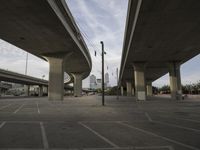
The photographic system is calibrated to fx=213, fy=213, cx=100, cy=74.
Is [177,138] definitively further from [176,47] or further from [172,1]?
[176,47]

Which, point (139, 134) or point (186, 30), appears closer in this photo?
point (139, 134)

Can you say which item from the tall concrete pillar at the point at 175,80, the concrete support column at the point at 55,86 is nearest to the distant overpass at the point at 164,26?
the tall concrete pillar at the point at 175,80

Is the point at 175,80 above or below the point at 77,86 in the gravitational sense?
below

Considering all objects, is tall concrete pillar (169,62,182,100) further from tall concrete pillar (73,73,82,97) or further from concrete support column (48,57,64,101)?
tall concrete pillar (73,73,82,97)

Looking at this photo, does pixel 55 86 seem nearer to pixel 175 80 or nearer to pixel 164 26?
pixel 164 26

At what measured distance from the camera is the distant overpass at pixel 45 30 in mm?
19198

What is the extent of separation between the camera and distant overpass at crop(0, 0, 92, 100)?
19.2 meters

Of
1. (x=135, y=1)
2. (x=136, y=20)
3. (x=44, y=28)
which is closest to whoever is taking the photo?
(x=135, y=1)

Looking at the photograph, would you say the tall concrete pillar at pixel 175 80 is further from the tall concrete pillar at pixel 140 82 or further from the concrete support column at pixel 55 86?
the concrete support column at pixel 55 86

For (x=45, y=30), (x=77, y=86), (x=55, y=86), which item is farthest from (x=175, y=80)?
(x=77, y=86)

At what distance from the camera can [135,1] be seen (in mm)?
18500

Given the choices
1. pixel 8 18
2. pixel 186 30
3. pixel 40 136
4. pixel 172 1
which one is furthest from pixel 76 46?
pixel 40 136

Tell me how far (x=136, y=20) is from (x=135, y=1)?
256 cm

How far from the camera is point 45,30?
25.6 metres
